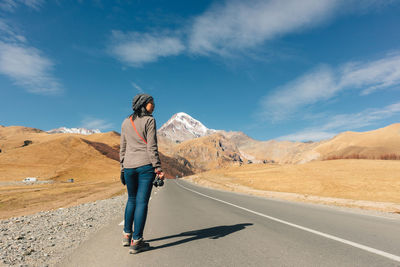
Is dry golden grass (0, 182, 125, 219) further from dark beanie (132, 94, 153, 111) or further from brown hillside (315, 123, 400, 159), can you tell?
brown hillside (315, 123, 400, 159)

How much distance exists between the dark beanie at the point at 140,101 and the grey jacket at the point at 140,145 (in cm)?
22

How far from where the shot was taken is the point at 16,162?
81938 mm

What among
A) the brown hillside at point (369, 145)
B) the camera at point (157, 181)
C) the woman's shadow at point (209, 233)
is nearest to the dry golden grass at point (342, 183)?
the woman's shadow at point (209, 233)

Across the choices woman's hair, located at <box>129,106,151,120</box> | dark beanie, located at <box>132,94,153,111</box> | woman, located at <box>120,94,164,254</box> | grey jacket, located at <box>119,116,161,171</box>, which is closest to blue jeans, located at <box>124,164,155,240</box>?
woman, located at <box>120,94,164,254</box>

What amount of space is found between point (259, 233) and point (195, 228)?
169 cm

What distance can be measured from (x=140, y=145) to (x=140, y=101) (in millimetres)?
843

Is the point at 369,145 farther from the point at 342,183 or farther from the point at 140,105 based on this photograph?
the point at 140,105

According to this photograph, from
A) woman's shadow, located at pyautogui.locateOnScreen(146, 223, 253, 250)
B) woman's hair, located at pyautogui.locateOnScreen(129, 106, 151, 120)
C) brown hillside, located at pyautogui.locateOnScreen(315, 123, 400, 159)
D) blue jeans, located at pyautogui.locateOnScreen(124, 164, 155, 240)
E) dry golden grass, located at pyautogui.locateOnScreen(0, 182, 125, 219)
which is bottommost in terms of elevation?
dry golden grass, located at pyautogui.locateOnScreen(0, 182, 125, 219)

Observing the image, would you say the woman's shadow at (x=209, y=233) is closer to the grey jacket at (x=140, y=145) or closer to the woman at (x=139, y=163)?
the woman at (x=139, y=163)

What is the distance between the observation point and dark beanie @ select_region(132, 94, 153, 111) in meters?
4.73

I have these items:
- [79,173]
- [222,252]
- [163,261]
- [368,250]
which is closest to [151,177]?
[163,261]

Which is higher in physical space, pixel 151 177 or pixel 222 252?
→ pixel 151 177

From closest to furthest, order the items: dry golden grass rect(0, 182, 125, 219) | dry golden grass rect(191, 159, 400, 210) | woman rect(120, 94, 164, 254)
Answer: woman rect(120, 94, 164, 254) < dry golden grass rect(191, 159, 400, 210) < dry golden grass rect(0, 182, 125, 219)

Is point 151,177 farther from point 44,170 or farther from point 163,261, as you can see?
point 44,170
